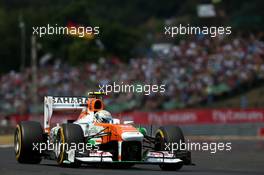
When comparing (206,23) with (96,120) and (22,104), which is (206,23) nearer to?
(22,104)

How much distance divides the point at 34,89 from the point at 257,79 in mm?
14960

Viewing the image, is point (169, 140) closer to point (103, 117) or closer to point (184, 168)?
point (184, 168)

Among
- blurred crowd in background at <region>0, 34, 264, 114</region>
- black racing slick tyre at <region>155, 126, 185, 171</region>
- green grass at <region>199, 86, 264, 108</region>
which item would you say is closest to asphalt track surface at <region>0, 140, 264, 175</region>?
black racing slick tyre at <region>155, 126, 185, 171</region>

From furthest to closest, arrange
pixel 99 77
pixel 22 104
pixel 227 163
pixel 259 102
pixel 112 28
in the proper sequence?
pixel 112 28 < pixel 22 104 < pixel 99 77 < pixel 259 102 < pixel 227 163

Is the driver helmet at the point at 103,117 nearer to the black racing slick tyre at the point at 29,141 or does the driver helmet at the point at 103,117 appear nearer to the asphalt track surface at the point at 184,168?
the asphalt track surface at the point at 184,168

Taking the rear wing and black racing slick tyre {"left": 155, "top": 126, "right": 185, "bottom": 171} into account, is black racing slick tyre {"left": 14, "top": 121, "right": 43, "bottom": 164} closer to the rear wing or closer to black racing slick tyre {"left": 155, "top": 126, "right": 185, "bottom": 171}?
the rear wing

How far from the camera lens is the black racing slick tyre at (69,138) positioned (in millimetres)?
17656

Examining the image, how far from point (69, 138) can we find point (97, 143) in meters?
0.83

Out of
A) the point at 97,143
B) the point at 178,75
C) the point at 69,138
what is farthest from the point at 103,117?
the point at 178,75

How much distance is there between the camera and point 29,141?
1939 centimetres

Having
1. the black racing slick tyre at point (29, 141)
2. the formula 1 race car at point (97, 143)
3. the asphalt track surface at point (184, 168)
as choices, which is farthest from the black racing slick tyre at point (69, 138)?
the black racing slick tyre at point (29, 141)

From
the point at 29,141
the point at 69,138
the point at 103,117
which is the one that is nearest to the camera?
the point at 69,138

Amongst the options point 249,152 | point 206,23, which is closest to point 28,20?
point 206,23

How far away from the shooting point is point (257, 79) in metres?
43.8
